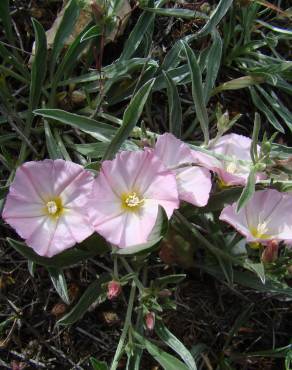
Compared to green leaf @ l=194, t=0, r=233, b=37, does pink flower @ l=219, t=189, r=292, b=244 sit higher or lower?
lower

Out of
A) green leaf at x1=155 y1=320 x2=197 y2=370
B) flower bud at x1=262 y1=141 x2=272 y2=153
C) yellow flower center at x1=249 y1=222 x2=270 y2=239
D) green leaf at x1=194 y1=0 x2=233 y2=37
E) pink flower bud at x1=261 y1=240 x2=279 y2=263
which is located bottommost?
green leaf at x1=155 y1=320 x2=197 y2=370

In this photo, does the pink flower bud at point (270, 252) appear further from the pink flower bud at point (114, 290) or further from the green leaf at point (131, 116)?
the green leaf at point (131, 116)

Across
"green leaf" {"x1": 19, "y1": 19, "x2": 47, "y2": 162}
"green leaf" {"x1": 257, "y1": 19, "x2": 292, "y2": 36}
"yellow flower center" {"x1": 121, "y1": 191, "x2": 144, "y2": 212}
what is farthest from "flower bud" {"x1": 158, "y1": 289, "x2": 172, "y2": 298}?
"green leaf" {"x1": 257, "y1": 19, "x2": 292, "y2": 36}

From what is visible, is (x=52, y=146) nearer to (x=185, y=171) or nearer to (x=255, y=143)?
(x=185, y=171)

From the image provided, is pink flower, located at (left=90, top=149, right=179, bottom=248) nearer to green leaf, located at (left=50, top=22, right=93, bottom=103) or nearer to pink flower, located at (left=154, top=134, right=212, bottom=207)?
pink flower, located at (left=154, top=134, right=212, bottom=207)

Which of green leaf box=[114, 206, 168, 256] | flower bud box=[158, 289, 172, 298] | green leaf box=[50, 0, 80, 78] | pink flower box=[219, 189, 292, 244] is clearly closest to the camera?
green leaf box=[114, 206, 168, 256]

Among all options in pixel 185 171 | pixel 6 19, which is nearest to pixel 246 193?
pixel 185 171

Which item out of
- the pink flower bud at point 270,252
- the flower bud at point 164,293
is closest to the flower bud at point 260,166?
the pink flower bud at point 270,252

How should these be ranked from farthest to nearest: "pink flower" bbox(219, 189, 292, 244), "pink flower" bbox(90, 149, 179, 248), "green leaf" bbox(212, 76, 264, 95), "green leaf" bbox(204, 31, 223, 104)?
"green leaf" bbox(212, 76, 264, 95) < "green leaf" bbox(204, 31, 223, 104) < "pink flower" bbox(219, 189, 292, 244) < "pink flower" bbox(90, 149, 179, 248)

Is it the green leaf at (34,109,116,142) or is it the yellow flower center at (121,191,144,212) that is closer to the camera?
the yellow flower center at (121,191,144,212)
